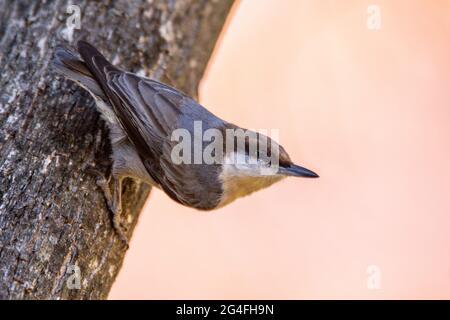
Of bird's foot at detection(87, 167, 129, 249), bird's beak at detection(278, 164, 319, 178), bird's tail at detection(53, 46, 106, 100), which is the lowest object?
bird's foot at detection(87, 167, 129, 249)

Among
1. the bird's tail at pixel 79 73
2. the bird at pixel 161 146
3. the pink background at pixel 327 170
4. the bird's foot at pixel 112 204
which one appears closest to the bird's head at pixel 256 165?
the bird at pixel 161 146

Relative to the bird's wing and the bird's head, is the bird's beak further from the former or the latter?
the bird's wing

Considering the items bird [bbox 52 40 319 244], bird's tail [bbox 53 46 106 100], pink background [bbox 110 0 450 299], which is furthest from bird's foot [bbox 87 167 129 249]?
pink background [bbox 110 0 450 299]

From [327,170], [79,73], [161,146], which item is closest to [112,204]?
[161,146]

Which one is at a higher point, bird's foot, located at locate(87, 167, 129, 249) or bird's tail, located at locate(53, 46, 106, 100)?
bird's tail, located at locate(53, 46, 106, 100)
